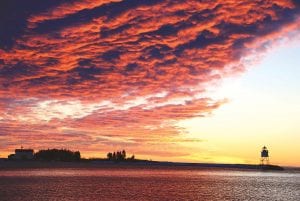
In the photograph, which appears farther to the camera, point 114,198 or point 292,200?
point 292,200

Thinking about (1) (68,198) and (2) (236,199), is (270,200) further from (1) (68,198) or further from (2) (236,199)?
(1) (68,198)

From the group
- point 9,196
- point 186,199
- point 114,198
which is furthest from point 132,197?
point 9,196

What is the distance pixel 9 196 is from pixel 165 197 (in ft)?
90.4

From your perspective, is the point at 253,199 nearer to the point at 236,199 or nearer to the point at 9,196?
the point at 236,199

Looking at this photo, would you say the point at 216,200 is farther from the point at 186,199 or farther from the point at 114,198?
the point at 114,198

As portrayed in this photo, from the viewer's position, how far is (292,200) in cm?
8769

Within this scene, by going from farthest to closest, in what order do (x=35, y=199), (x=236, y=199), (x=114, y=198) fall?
(x=236, y=199)
(x=114, y=198)
(x=35, y=199)

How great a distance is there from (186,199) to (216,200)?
19.3ft

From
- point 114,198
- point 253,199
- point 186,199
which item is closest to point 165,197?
point 186,199

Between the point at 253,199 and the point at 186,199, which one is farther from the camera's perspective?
the point at 253,199

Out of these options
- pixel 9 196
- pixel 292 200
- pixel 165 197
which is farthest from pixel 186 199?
pixel 9 196

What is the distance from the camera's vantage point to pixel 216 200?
273ft

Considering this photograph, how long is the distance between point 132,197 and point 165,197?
241 inches

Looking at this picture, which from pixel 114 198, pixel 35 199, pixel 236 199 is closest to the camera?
pixel 35 199
